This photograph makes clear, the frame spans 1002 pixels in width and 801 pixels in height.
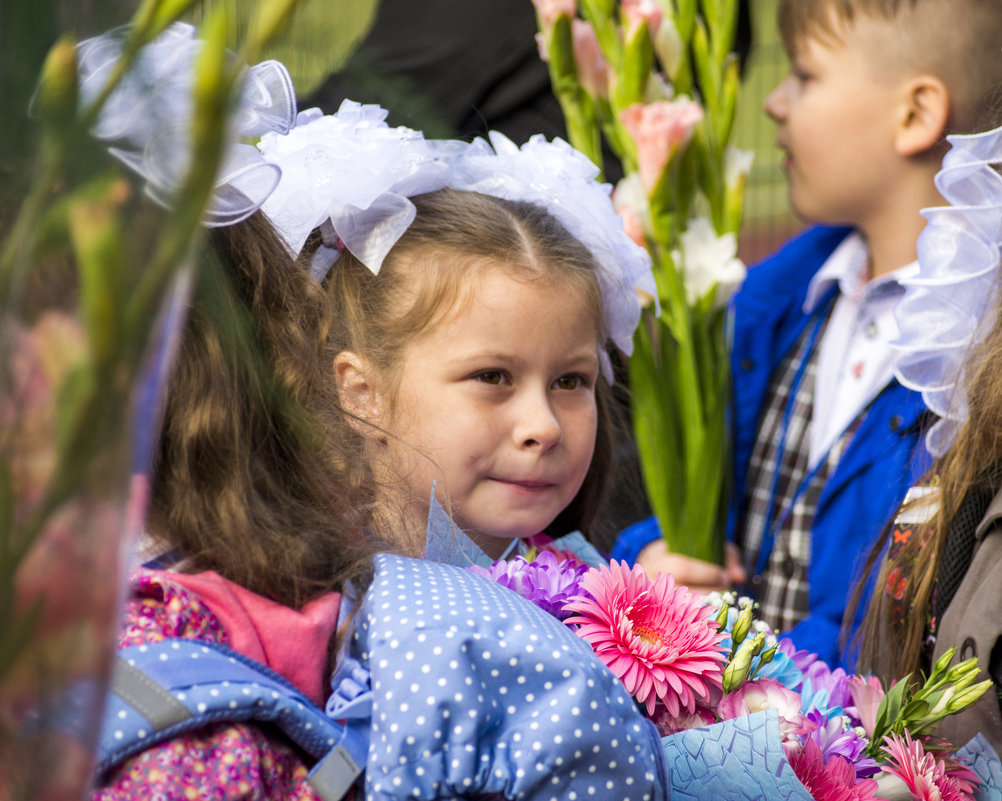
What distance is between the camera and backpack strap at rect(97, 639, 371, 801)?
0.62 m

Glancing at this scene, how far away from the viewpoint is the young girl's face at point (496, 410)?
46.3 inches

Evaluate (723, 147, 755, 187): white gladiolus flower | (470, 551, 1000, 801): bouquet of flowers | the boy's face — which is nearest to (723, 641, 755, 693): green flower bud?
(470, 551, 1000, 801): bouquet of flowers

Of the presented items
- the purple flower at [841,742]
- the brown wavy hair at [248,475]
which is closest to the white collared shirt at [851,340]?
the purple flower at [841,742]

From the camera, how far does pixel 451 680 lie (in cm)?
64

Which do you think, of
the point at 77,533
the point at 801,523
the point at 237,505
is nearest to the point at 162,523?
the point at 237,505

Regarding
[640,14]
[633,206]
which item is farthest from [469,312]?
[640,14]

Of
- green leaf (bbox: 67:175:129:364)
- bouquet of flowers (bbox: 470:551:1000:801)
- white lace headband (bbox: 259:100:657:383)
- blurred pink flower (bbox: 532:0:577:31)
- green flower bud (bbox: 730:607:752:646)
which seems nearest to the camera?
green leaf (bbox: 67:175:129:364)

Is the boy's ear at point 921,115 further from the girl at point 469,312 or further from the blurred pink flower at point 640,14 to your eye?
the girl at point 469,312

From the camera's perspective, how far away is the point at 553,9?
157 cm

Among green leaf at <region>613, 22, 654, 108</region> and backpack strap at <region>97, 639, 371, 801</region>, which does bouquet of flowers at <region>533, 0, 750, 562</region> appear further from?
backpack strap at <region>97, 639, 371, 801</region>

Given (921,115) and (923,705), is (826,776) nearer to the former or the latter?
(923,705)

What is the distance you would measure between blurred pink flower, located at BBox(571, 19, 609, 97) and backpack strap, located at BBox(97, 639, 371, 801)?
116 cm

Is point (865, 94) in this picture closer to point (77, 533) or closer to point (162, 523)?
point (162, 523)

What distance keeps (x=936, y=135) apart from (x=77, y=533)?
183cm
